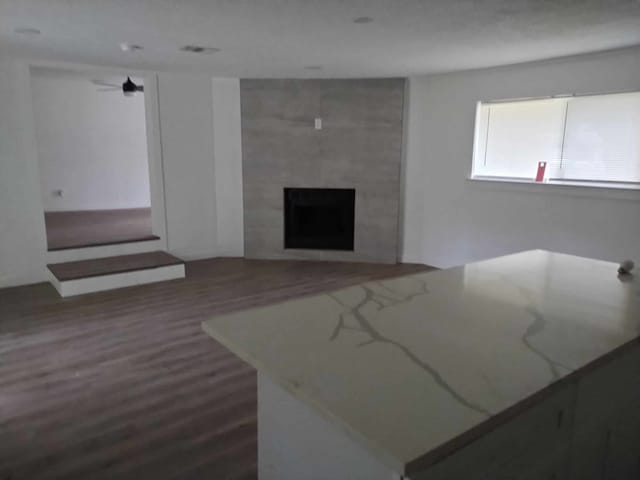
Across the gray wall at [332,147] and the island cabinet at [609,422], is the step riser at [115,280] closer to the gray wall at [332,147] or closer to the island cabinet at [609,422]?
the gray wall at [332,147]

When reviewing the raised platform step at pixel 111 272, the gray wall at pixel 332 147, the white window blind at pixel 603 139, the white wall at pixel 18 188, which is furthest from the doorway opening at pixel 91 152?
the white window blind at pixel 603 139

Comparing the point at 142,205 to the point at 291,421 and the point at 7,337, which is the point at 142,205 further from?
the point at 291,421

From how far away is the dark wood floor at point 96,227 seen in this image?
557 centimetres

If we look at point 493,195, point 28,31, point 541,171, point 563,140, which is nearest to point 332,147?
point 493,195

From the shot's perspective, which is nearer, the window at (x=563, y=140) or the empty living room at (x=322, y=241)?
the empty living room at (x=322, y=241)

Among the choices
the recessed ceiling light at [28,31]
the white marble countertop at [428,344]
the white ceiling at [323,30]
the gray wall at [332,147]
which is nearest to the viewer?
the white marble countertop at [428,344]

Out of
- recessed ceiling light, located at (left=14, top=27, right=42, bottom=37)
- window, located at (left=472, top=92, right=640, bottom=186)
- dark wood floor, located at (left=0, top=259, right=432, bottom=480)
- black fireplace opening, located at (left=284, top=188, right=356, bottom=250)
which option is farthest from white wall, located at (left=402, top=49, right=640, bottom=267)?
recessed ceiling light, located at (left=14, top=27, right=42, bottom=37)

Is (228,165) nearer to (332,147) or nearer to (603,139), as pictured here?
(332,147)

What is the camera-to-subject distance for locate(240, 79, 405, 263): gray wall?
5.80m

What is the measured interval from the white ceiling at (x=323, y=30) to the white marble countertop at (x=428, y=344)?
1.79m

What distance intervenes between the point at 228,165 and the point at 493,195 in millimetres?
3291

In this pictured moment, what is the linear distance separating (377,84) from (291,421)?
5189mm

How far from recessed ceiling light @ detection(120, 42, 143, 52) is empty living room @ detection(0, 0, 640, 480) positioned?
6 centimetres

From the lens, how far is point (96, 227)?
6.63m
